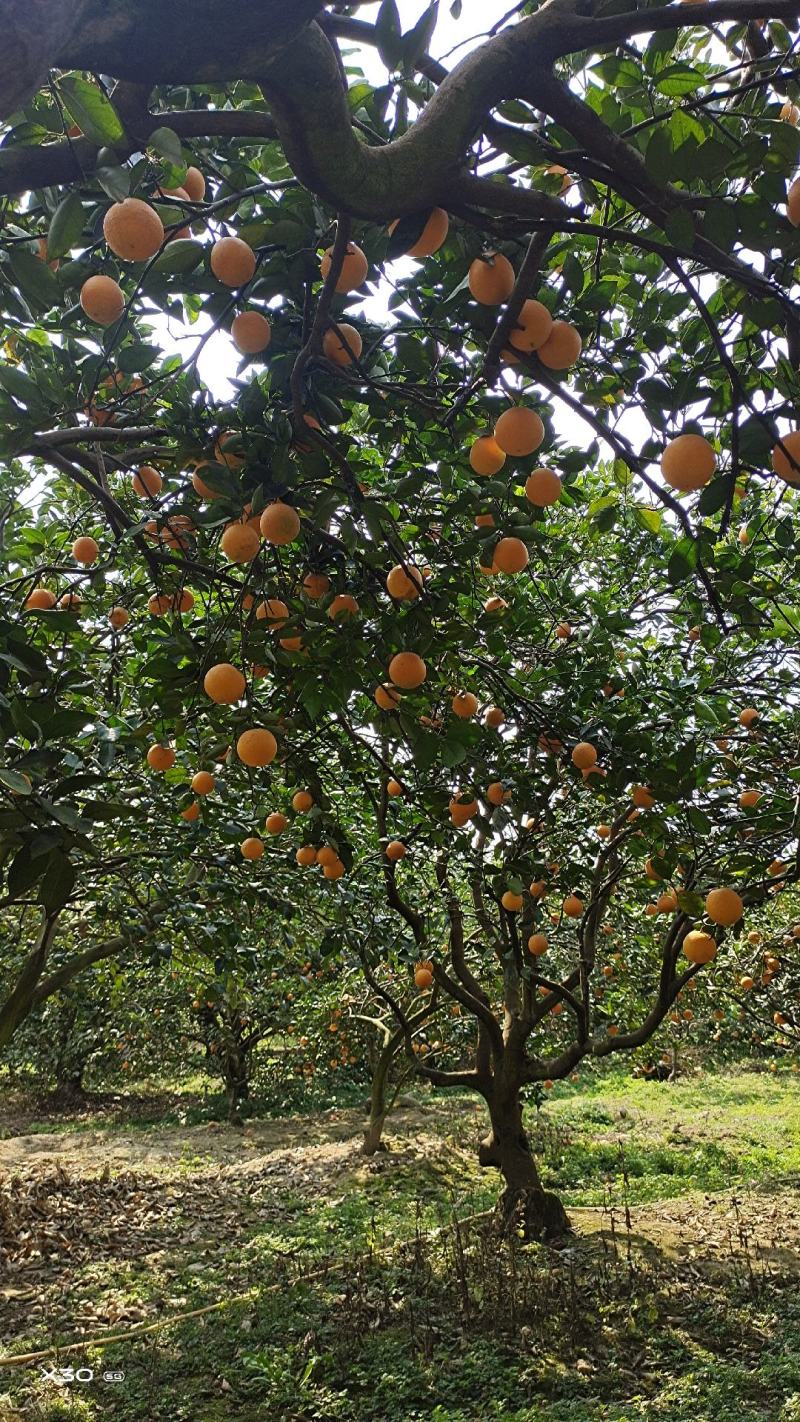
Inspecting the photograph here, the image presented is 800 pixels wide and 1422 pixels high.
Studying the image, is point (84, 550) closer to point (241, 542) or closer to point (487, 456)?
point (241, 542)

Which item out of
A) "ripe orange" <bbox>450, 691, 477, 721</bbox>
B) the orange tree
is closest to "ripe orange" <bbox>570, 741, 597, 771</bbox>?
the orange tree

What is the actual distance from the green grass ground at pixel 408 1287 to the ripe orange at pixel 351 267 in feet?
15.3

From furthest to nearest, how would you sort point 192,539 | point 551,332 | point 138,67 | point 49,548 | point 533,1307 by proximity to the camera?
point 533,1307 < point 49,548 < point 192,539 < point 551,332 < point 138,67

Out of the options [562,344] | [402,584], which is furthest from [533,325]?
[402,584]

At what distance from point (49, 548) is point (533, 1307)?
4985 millimetres

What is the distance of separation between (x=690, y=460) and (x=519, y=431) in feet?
1.20

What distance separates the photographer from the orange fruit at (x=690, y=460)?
172 centimetres

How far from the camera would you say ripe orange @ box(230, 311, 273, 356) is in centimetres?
187

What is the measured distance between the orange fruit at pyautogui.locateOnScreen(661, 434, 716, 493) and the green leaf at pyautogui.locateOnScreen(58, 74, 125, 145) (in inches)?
43.8

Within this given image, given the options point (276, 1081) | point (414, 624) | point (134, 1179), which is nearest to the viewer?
point (414, 624)

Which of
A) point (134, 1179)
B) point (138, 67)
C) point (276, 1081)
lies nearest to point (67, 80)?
point (138, 67)

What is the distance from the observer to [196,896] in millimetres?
5402

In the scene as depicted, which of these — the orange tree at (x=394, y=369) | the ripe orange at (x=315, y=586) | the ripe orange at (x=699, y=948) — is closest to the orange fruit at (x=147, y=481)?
the orange tree at (x=394, y=369)

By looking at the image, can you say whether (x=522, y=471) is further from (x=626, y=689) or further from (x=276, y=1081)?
(x=276, y=1081)
